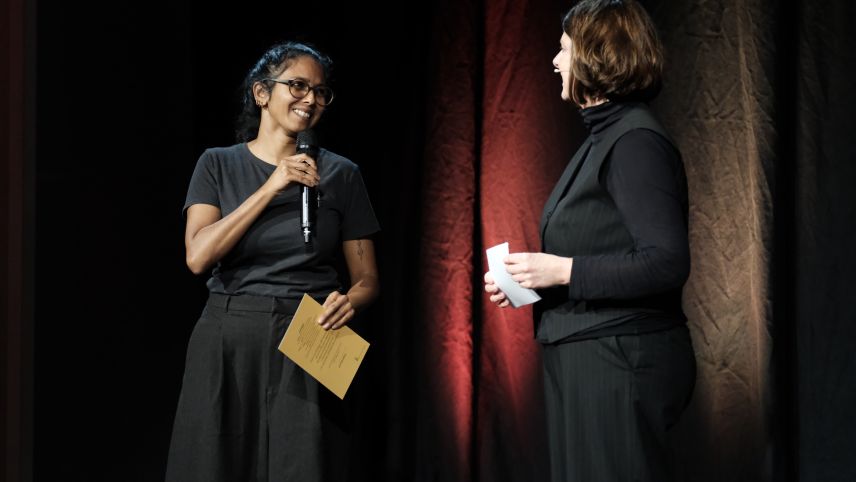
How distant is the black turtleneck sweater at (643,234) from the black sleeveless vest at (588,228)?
0.02m

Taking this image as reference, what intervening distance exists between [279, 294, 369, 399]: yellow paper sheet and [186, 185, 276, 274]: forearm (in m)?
0.20

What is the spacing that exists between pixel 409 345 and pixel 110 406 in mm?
986

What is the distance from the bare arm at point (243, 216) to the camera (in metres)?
1.87

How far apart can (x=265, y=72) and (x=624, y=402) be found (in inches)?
45.6

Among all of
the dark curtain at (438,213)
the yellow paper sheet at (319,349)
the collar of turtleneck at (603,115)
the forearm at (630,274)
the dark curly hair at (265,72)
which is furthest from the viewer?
the dark curtain at (438,213)

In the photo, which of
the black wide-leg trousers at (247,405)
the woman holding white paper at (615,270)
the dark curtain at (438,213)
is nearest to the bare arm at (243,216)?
the black wide-leg trousers at (247,405)

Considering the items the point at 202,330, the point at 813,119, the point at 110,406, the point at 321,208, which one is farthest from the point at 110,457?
the point at 813,119

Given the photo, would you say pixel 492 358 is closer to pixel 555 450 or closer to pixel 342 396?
pixel 342 396

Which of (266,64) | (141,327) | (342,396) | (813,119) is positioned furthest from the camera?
(141,327)

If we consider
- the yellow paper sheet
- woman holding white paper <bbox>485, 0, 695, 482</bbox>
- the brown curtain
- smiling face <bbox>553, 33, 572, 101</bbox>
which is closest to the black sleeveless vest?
woman holding white paper <bbox>485, 0, 695, 482</bbox>

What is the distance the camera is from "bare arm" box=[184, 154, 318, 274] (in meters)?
1.87

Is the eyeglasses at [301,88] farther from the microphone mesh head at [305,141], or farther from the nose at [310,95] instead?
the microphone mesh head at [305,141]

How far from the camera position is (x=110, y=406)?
2.48m

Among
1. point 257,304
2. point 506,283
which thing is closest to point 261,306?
point 257,304
